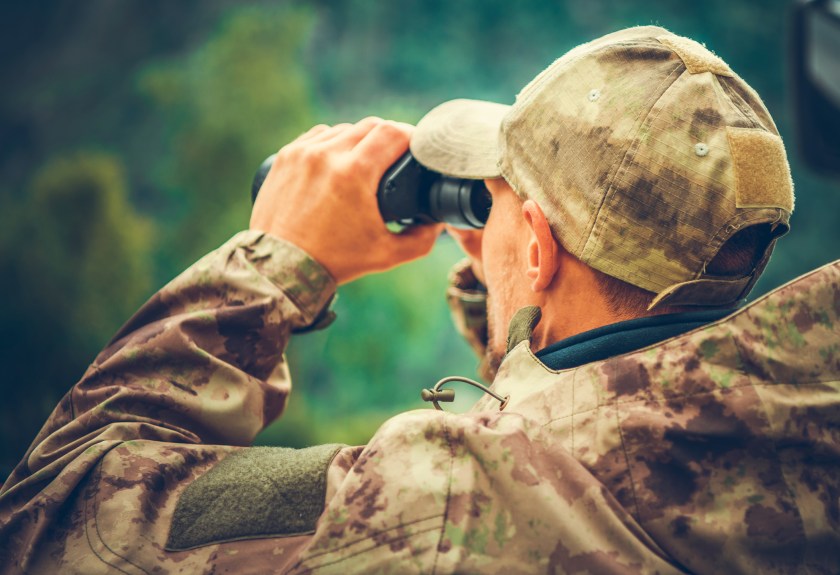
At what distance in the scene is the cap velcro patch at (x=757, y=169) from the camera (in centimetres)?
75

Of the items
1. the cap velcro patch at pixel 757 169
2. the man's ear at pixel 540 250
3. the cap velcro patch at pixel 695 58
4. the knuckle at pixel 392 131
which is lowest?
the man's ear at pixel 540 250

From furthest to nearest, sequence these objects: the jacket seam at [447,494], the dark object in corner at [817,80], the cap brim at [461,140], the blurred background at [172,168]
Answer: the blurred background at [172,168] → the dark object in corner at [817,80] → the cap brim at [461,140] → the jacket seam at [447,494]

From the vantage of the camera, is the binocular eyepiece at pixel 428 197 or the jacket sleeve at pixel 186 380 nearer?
the jacket sleeve at pixel 186 380

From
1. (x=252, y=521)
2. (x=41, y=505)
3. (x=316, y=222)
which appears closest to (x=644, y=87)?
(x=316, y=222)

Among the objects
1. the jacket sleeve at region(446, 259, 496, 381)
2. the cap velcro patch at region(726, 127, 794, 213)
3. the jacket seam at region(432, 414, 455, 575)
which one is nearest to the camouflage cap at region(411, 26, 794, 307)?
the cap velcro patch at region(726, 127, 794, 213)

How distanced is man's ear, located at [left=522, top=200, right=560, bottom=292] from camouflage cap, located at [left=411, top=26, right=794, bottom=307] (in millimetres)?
11

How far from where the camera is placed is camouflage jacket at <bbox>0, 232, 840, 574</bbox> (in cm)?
65

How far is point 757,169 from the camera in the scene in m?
0.75

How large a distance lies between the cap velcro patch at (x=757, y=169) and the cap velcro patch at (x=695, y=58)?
72 millimetres

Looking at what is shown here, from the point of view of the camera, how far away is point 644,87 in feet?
2.54

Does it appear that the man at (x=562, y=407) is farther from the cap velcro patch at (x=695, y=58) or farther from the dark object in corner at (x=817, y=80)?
the dark object in corner at (x=817, y=80)

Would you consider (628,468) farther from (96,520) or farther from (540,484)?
(96,520)

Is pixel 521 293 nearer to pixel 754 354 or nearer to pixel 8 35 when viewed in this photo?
pixel 754 354

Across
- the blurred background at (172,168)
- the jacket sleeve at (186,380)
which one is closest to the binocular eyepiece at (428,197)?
the jacket sleeve at (186,380)
